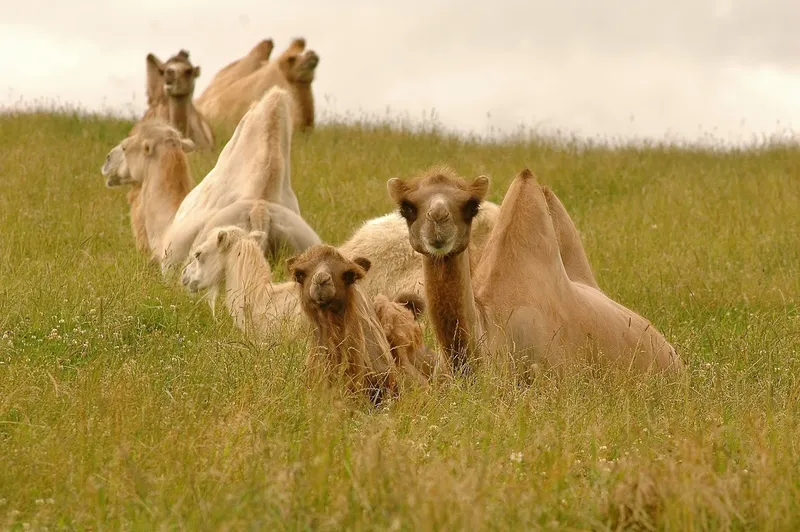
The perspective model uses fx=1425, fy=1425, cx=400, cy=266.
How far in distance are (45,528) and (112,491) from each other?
0.40m

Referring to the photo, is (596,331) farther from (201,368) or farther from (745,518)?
(745,518)

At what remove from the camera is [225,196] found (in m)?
11.7

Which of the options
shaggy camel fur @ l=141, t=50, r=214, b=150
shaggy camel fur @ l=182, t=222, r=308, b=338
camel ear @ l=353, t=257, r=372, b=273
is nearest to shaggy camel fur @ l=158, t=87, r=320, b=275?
shaggy camel fur @ l=182, t=222, r=308, b=338

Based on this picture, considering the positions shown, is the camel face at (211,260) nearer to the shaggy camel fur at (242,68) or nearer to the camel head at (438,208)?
the camel head at (438,208)

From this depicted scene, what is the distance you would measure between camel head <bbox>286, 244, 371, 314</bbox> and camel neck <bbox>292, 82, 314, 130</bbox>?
1189cm

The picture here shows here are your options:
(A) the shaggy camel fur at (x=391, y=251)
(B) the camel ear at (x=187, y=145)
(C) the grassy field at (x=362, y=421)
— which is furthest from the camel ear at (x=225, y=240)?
(B) the camel ear at (x=187, y=145)

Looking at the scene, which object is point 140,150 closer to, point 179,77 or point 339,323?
point 179,77

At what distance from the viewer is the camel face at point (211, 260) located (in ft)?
31.4

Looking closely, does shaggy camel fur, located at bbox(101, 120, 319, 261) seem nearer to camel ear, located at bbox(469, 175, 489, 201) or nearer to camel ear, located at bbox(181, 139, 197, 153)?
camel ear, located at bbox(181, 139, 197, 153)

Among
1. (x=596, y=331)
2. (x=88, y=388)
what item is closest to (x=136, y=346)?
(x=88, y=388)

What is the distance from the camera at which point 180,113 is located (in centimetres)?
1788

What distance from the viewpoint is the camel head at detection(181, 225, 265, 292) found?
9.56 m

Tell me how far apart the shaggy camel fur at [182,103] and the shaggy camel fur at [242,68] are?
433 cm

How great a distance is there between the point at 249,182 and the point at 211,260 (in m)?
2.01
